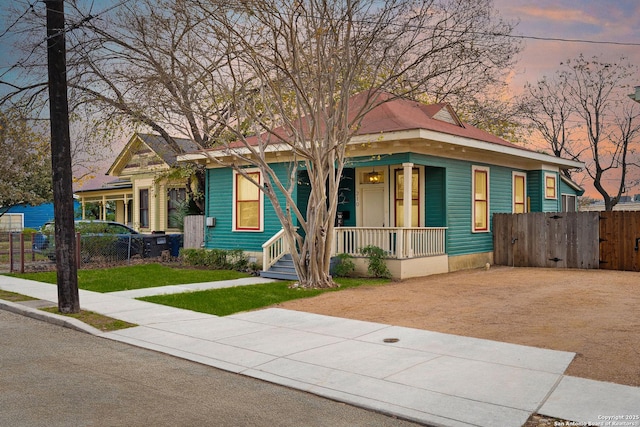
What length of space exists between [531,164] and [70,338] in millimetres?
16981

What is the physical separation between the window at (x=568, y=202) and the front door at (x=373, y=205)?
9.52 m

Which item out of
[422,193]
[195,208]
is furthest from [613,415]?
[195,208]

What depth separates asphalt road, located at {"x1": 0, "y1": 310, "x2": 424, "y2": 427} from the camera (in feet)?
16.8

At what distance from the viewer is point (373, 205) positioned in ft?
60.0

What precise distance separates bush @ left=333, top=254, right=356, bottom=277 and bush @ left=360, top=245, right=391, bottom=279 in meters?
0.46

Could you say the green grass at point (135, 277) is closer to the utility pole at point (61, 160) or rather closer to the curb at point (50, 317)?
the curb at point (50, 317)

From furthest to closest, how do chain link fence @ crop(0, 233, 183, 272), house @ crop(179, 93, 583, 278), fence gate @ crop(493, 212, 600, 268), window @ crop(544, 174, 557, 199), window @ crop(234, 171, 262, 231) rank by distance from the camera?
1. window @ crop(544, 174, 557, 199)
2. window @ crop(234, 171, 262, 231)
3. chain link fence @ crop(0, 233, 183, 272)
4. fence gate @ crop(493, 212, 600, 268)
5. house @ crop(179, 93, 583, 278)

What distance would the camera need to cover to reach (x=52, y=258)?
62.4 feet

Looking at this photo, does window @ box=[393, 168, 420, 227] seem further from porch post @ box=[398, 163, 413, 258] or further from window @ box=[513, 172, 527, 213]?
window @ box=[513, 172, 527, 213]

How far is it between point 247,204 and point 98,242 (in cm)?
509

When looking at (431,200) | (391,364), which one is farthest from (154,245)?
(391,364)

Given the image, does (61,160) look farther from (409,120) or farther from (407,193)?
(409,120)

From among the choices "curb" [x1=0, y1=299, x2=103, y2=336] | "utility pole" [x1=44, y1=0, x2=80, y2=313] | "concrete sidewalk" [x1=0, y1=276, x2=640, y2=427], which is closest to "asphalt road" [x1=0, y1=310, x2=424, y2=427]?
"concrete sidewalk" [x1=0, y1=276, x2=640, y2=427]

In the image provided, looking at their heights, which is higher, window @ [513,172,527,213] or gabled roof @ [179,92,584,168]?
gabled roof @ [179,92,584,168]
